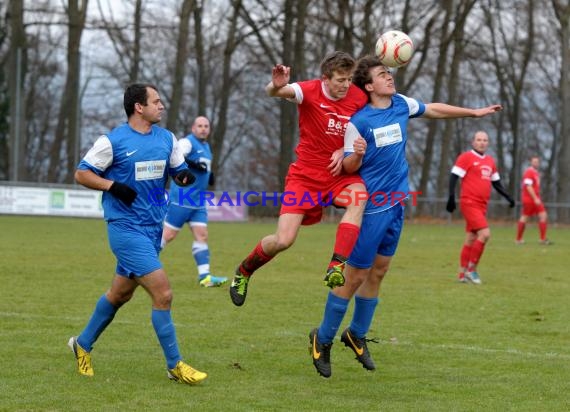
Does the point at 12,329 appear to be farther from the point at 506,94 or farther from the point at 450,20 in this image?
the point at 506,94

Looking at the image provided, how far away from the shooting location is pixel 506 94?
50938mm

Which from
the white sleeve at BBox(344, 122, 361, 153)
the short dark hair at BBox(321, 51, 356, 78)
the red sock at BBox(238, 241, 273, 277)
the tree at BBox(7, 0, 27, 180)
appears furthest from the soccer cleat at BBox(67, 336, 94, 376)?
the tree at BBox(7, 0, 27, 180)

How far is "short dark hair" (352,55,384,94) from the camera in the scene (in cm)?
725

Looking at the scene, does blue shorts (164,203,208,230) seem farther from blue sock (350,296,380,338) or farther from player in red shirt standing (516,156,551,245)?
player in red shirt standing (516,156,551,245)

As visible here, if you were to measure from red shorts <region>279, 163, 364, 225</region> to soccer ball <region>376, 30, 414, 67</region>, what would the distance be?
93 centimetres

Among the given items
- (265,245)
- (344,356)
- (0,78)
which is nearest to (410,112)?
(265,245)

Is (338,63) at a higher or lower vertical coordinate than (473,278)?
higher

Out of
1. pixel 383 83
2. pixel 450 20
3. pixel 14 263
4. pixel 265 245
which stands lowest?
pixel 14 263

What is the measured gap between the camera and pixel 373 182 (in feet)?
23.5

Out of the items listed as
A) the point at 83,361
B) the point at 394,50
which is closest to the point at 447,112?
the point at 394,50

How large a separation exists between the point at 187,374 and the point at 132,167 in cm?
148

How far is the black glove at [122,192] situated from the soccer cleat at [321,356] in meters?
1.75

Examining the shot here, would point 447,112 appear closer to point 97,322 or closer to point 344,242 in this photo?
point 344,242

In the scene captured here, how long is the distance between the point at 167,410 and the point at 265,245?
78.7 inches
